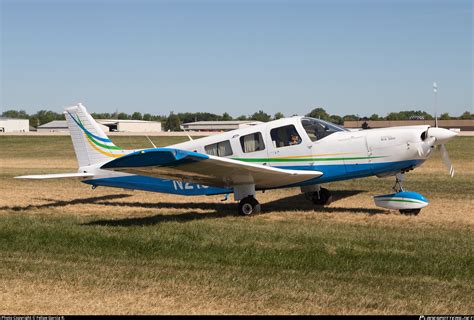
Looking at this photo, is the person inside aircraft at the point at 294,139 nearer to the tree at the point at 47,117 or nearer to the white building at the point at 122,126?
the white building at the point at 122,126

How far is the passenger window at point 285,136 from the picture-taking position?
12.9 meters

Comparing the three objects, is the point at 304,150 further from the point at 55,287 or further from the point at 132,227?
the point at 55,287

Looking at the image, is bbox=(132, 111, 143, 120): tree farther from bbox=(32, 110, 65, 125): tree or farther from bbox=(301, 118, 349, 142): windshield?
bbox=(301, 118, 349, 142): windshield

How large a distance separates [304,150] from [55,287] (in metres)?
7.15

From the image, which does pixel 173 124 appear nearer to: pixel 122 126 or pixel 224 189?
pixel 122 126

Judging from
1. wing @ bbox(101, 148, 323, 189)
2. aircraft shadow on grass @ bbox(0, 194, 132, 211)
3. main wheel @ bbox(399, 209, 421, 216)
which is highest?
wing @ bbox(101, 148, 323, 189)

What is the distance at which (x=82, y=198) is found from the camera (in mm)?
16203

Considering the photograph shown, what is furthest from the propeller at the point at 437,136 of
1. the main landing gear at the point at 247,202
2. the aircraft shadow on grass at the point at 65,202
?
the aircraft shadow on grass at the point at 65,202

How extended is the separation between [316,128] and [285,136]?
722 mm

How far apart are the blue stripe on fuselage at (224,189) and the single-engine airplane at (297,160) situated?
21 millimetres

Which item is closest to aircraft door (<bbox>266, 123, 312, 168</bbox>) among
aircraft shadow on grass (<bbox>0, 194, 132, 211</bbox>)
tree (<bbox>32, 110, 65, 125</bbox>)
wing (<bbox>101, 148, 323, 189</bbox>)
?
wing (<bbox>101, 148, 323, 189</bbox>)

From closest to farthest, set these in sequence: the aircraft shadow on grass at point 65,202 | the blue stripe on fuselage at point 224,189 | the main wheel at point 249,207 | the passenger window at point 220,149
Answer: the blue stripe on fuselage at point 224,189, the main wheel at point 249,207, the passenger window at point 220,149, the aircraft shadow on grass at point 65,202

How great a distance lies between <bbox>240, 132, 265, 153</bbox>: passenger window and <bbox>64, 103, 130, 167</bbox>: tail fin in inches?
139

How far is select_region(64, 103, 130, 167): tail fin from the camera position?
15.0 m
